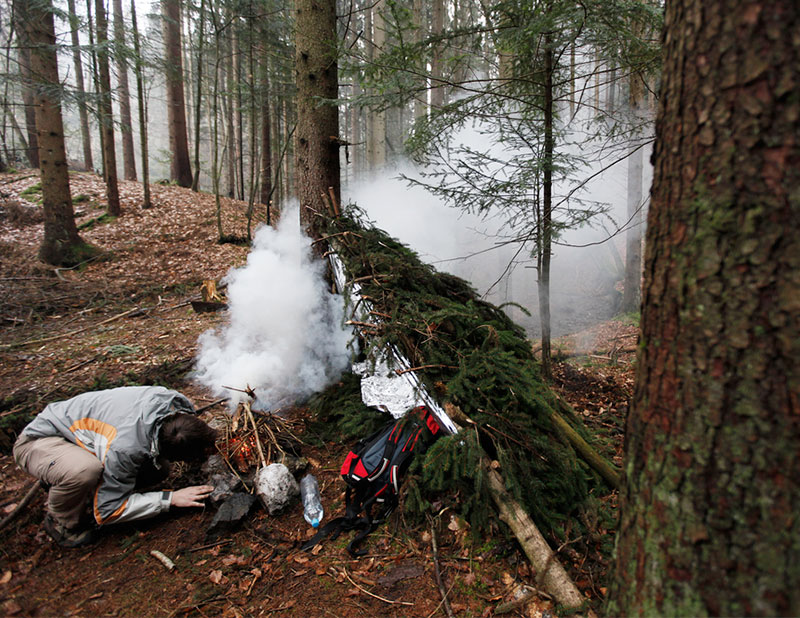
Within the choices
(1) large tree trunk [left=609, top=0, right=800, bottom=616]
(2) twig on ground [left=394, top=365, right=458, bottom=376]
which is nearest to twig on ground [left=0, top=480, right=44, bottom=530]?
(2) twig on ground [left=394, top=365, right=458, bottom=376]

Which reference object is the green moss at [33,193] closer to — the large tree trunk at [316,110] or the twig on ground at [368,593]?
the large tree trunk at [316,110]

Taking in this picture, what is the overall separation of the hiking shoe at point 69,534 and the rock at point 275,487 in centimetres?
119

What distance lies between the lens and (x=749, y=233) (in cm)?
110

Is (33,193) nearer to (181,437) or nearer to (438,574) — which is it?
(181,437)

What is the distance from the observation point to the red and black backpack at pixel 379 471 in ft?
9.48

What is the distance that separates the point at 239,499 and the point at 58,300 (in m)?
7.26

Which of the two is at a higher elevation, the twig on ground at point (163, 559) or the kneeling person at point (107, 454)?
the kneeling person at point (107, 454)

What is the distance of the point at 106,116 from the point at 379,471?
10.8 m

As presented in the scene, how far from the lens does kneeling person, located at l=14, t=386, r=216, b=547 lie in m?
2.88

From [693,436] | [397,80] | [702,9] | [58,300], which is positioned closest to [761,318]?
[693,436]

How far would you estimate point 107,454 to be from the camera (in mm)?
2967

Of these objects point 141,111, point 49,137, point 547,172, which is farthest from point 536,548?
point 141,111

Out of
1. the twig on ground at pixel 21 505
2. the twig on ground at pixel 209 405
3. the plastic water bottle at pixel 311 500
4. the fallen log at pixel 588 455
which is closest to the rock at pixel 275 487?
the plastic water bottle at pixel 311 500

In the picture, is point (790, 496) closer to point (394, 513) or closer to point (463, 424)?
point (463, 424)
